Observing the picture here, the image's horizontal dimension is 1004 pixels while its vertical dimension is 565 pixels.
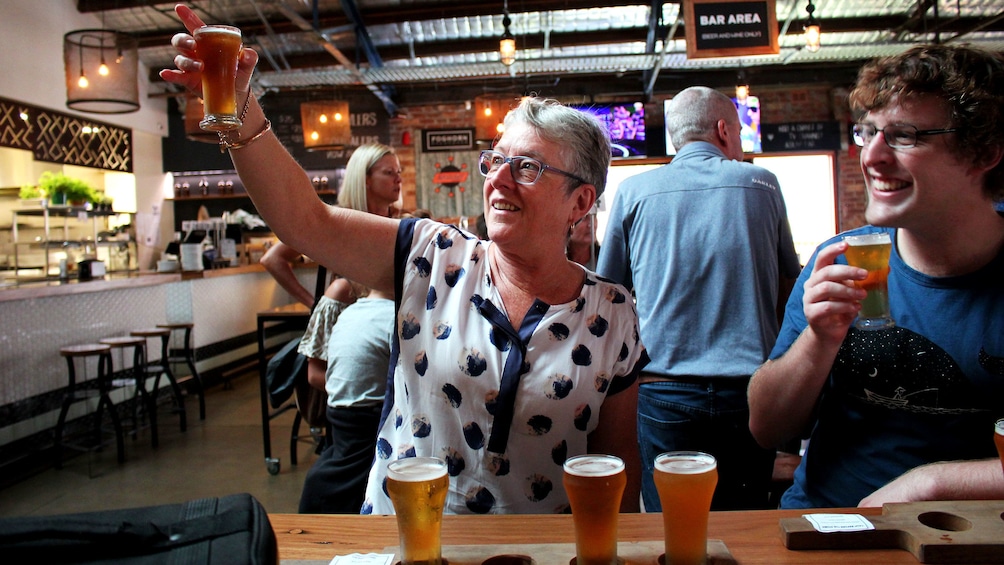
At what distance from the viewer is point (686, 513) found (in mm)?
949

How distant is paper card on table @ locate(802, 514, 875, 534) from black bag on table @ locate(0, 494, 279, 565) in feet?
2.55

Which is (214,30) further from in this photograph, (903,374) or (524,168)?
(903,374)

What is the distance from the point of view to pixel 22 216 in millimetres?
8703

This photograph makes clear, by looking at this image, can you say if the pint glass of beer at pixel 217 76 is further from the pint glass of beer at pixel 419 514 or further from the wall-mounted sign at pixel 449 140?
the wall-mounted sign at pixel 449 140

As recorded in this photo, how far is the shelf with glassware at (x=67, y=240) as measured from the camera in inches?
303

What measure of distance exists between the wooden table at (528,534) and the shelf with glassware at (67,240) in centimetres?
714

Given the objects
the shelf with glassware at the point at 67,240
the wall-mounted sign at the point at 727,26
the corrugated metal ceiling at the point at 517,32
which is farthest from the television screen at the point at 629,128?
the shelf with glassware at the point at 67,240

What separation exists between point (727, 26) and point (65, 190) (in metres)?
7.12

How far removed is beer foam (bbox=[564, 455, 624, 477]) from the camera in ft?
3.15

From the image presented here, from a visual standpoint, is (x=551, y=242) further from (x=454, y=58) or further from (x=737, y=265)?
(x=454, y=58)

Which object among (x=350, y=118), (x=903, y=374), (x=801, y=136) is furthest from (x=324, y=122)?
(x=801, y=136)

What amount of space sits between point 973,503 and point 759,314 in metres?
1.17

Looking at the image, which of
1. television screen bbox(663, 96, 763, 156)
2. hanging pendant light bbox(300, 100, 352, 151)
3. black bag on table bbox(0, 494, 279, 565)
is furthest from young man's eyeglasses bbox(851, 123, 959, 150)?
television screen bbox(663, 96, 763, 156)

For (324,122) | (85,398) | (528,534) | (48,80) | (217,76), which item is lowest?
(85,398)
